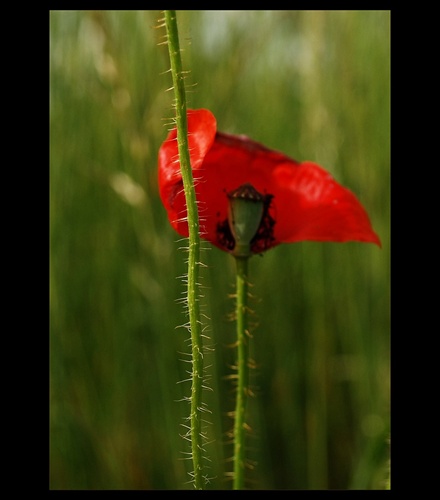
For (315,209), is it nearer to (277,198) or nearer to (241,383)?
(277,198)

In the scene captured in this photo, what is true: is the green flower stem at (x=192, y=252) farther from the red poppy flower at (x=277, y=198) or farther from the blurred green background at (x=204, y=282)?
the blurred green background at (x=204, y=282)

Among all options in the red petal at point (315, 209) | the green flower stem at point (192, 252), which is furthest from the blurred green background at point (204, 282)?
the green flower stem at point (192, 252)

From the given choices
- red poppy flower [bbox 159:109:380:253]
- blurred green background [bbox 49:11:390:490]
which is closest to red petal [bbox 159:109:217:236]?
red poppy flower [bbox 159:109:380:253]

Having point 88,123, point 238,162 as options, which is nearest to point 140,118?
point 88,123

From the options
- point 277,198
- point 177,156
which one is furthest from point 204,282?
point 177,156

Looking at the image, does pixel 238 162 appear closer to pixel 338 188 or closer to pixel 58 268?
pixel 338 188
